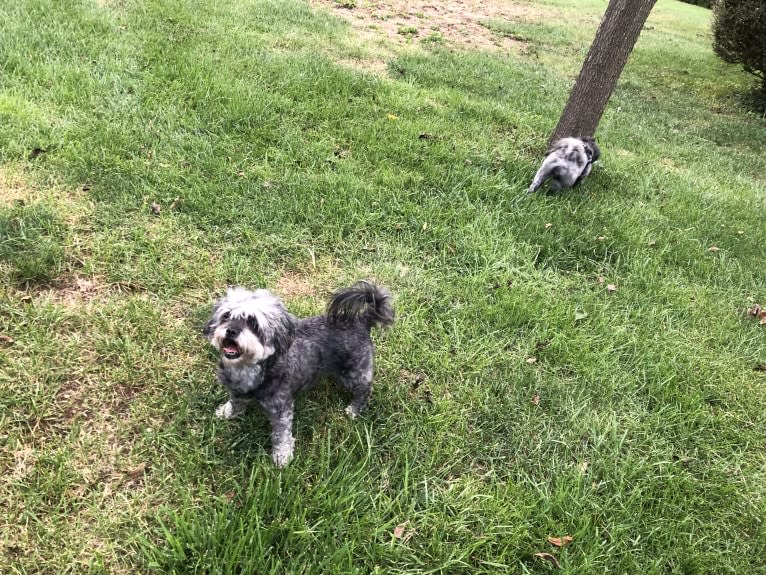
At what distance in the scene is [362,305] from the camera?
2744 millimetres

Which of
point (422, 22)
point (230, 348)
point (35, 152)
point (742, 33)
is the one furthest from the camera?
point (422, 22)

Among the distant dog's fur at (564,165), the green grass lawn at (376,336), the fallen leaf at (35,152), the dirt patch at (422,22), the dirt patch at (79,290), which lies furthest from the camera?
the dirt patch at (422,22)

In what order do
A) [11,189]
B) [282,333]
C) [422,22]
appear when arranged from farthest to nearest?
[422,22], [11,189], [282,333]

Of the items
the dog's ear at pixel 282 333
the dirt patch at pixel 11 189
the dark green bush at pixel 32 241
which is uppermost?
the dog's ear at pixel 282 333

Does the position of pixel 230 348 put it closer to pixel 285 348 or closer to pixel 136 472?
pixel 285 348

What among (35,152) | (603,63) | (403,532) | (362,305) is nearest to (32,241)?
(35,152)

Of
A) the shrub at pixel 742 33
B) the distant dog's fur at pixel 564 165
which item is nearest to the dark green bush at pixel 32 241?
the distant dog's fur at pixel 564 165

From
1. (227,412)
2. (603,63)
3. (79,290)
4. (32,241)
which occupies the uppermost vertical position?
(603,63)

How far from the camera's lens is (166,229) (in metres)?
3.96

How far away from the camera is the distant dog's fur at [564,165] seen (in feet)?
17.3

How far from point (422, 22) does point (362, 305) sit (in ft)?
36.9

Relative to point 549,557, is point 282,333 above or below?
above

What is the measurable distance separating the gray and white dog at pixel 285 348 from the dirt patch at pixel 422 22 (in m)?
8.20

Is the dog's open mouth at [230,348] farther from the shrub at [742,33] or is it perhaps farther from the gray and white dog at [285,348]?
the shrub at [742,33]
